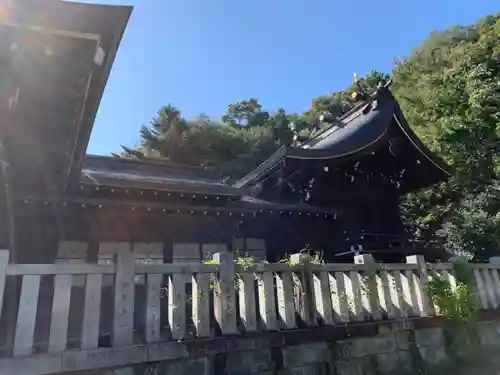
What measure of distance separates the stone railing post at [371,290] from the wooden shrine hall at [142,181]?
3.08 meters

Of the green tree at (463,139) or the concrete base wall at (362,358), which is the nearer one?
the concrete base wall at (362,358)

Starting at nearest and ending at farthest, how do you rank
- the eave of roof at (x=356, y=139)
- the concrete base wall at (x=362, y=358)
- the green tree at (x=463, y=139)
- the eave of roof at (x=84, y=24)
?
the eave of roof at (x=84, y=24) → the concrete base wall at (x=362, y=358) → the eave of roof at (x=356, y=139) → the green tree at (x=463, y=139)

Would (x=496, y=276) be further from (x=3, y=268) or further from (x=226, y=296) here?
(x=3, y=268)

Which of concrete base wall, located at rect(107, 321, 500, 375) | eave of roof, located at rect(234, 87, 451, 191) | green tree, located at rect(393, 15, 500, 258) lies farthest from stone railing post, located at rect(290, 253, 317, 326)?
Result: green tree, located at rect(393, 15, 500, 258)

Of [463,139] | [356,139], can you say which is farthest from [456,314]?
[463,139]

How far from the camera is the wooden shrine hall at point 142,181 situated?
10.5 ft

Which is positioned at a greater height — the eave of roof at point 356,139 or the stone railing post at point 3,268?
the eave of roof at point 356,139

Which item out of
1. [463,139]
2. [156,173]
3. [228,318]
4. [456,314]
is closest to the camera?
[228,318]

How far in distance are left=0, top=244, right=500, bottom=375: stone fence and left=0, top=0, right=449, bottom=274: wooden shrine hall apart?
165 cm

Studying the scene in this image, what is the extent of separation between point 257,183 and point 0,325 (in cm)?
627

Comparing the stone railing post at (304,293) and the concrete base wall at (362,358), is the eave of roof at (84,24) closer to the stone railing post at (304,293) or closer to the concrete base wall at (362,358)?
the concrete base wall at (362,358)

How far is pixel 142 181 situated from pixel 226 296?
372 centimetres

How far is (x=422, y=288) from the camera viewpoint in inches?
207


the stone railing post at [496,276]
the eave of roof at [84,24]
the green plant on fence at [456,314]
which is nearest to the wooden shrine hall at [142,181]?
the eave of roof at [84,24]
